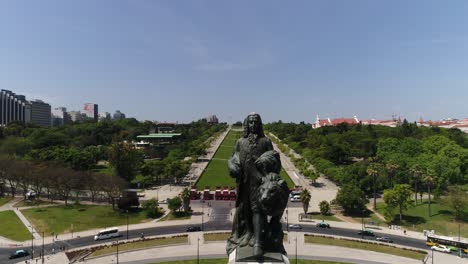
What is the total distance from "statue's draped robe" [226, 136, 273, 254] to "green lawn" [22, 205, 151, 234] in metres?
34.9

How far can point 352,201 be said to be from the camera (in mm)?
49000

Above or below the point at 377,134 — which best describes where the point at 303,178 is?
below

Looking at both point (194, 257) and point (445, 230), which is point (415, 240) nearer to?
point (445, 230)

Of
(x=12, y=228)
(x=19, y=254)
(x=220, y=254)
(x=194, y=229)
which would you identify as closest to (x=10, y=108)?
(x=12, y=228)

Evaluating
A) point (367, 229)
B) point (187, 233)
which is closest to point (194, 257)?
point (187, 233)

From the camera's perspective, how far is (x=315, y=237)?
3900 centimetres

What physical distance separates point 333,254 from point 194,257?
45.6 feet

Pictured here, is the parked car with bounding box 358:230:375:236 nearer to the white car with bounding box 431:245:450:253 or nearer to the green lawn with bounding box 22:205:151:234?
the white car with bounding box 431:245:450:253

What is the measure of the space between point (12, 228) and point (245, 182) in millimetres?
41081

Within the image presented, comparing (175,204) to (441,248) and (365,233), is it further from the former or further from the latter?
(441,248)

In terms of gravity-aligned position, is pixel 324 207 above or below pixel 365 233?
above

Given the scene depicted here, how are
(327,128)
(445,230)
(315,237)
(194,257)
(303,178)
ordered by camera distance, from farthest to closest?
1. (327,128)
2. (303,178)
3. (445,230)
4. (315,237)
5. (194,257)

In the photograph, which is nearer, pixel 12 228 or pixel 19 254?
pixel 19 254

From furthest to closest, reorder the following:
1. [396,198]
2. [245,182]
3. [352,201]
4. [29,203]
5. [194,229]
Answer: [29,203], [352,201], [396,198], [194,229], [245,182]
